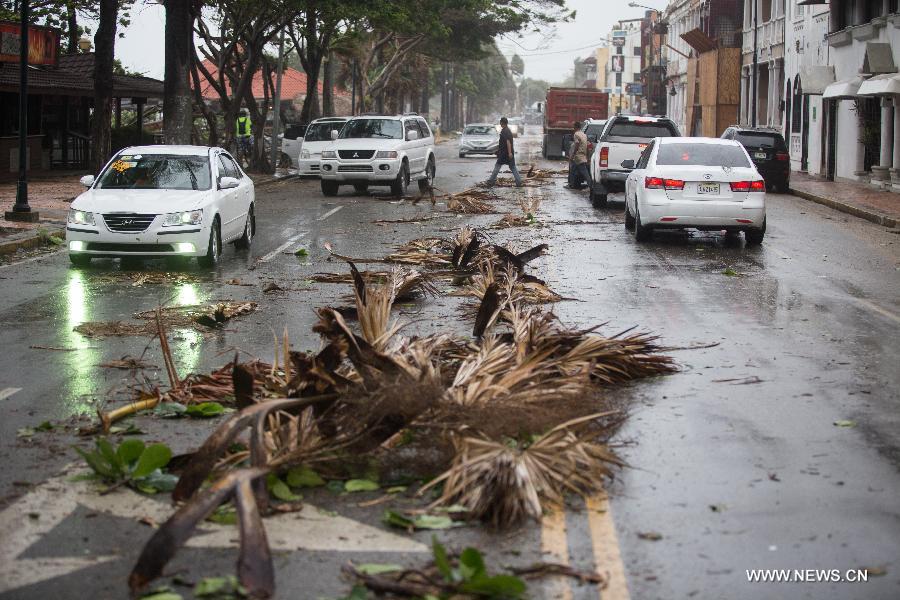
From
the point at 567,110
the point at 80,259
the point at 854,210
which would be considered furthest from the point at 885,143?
the point at 80,259

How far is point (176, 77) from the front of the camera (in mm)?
28078

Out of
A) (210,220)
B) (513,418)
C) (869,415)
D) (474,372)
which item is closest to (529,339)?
(474,372)

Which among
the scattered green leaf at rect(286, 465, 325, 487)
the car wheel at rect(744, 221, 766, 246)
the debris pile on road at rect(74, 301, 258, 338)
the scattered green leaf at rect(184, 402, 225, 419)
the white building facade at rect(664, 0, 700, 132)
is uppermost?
the white building facade at rect(664, 0, 700, 132)

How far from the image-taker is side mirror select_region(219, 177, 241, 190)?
16.0 metres

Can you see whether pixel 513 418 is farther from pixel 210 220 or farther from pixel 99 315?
pixel 210 220

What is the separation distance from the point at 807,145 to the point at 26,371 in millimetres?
37649

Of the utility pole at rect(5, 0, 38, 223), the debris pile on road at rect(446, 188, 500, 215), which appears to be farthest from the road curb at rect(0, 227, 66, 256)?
the debris pile on road at rect(446, 188, 500, 215)

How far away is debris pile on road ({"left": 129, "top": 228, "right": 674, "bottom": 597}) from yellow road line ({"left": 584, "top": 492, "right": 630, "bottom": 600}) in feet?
0.59

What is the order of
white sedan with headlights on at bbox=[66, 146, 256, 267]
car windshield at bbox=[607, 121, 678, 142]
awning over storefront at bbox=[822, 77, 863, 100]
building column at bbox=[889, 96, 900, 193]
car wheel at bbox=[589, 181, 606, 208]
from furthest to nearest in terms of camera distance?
awning over storefront at bbox=[822, 77, 863, 100]
building column at bbox=[889, 96, 900, 193]
car windshield at bbox=[607, 121, 678, 142]
car wheel at bbox=[589, 181, 606, 208]
white sedan with headlights on at bbox=[66, 146, 256, 267]

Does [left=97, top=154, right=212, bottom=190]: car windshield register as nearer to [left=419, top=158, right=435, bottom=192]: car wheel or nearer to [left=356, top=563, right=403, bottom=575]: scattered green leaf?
[left=356, top=563, right=403, bottom=575]: scattered green leaf

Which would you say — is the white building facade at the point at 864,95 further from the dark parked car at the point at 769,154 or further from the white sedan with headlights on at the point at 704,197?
the white sedan with headlights on at the point at 704,197

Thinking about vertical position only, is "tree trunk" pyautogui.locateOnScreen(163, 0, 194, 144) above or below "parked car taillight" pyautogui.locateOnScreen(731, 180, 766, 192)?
above

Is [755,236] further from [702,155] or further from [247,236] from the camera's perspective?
[247,236]

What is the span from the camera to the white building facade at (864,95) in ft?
106
